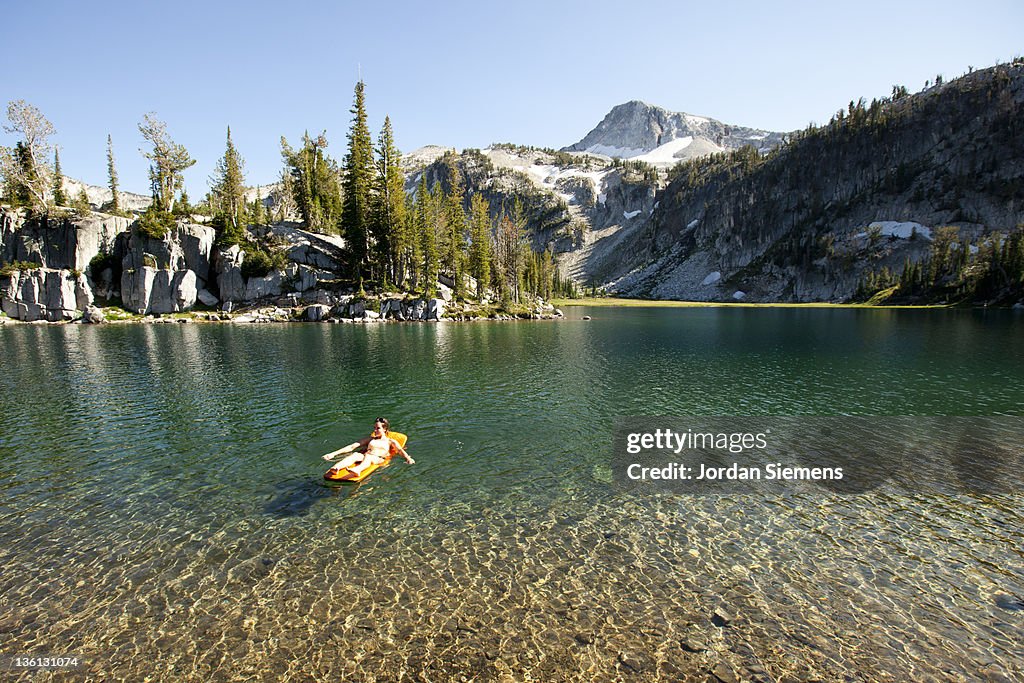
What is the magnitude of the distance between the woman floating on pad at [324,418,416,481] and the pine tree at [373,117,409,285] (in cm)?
8927

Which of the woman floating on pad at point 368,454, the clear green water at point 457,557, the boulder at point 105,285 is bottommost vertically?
the clear green water at point 457,557

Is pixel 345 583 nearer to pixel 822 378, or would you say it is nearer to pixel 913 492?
pixel 913 492

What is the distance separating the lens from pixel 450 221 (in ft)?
394

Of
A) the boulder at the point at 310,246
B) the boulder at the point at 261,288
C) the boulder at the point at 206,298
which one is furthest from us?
the boulder at the point at 310,246

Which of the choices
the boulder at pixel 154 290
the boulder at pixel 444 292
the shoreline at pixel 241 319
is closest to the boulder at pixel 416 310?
the shoreline at pixel 241 319

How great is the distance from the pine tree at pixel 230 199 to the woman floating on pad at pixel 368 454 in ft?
341

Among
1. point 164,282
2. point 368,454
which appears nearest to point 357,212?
point 164,282

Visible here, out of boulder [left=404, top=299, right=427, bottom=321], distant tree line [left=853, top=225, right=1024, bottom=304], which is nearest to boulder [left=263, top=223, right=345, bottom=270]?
boulder [left=404, top=299, right=427, bottom=321]

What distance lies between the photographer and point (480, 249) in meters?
116

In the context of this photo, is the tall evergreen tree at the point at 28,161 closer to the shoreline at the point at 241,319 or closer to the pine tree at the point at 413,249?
the shoreline at the point at 241,319

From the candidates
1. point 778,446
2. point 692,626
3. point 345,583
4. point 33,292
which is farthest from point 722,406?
point 33,292

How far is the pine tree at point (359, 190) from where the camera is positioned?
10662 centimetres

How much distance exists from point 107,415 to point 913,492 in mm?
41699

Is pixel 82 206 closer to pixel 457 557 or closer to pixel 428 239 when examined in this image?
pixel 428 239
